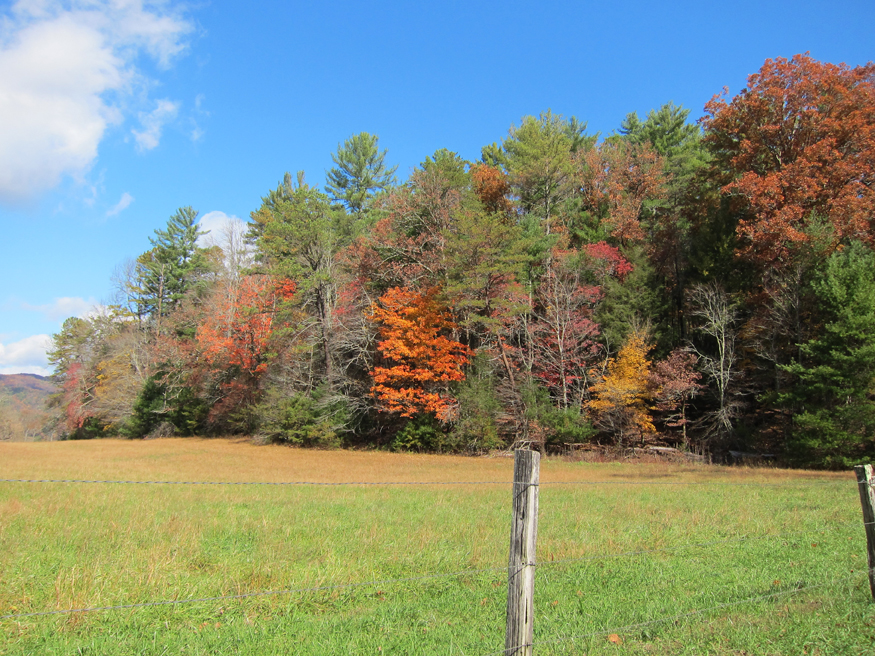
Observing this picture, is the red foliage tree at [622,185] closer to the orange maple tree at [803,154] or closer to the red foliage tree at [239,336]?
the orange maple tree at [803,154]

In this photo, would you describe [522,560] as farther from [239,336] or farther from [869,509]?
[239,336]

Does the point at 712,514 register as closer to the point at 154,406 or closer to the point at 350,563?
the point at 350,563

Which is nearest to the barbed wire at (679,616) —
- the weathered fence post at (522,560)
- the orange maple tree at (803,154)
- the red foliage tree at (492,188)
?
the weathered fence post at (522,560)

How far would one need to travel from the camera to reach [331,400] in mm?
33094

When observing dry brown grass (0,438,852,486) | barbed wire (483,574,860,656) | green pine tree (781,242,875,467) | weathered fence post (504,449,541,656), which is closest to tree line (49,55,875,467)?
green pine tree (781,242,875,467)

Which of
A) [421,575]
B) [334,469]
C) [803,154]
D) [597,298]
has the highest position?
[803,154]

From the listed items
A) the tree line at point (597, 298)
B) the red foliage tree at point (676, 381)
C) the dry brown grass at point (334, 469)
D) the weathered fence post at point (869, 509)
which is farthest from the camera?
the red foliage tree at point (676, 381)

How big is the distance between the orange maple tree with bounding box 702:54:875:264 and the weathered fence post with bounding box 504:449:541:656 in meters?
25.8

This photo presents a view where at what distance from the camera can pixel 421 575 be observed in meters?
6.14

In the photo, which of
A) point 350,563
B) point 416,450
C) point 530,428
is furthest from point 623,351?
point 350,563

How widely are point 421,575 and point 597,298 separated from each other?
28.1 meters

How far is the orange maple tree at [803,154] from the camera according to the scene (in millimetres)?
23828

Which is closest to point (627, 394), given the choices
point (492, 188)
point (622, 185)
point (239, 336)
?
point (622, 185)

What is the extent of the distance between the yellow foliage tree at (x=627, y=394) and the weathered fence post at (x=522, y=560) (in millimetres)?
26446
